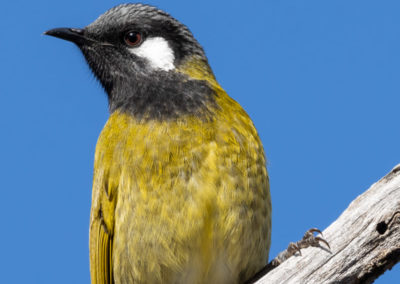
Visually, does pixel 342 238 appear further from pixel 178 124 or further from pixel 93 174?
pixel 93 174

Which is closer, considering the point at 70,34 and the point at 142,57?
the point at 142,57

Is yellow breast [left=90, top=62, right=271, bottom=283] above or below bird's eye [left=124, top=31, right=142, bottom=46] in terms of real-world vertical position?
below

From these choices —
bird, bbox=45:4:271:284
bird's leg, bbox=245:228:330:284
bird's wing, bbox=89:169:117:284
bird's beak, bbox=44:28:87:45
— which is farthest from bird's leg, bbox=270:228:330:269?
bird's beak, bbox=44:28:87:45

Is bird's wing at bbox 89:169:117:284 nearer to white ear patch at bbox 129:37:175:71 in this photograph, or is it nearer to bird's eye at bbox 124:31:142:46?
white ear patch at bbox 129:37:175:71

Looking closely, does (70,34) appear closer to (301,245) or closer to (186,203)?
(186,203)

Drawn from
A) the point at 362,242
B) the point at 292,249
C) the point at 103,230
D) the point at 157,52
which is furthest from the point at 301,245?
the point at 157,52

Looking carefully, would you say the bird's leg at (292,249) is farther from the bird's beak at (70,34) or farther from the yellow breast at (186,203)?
the bird's beak at (70,34)

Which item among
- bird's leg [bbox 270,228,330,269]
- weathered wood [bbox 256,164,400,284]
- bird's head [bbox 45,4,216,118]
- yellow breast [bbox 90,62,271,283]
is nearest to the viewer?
weathered wood [bbox 256,164,400,284]
